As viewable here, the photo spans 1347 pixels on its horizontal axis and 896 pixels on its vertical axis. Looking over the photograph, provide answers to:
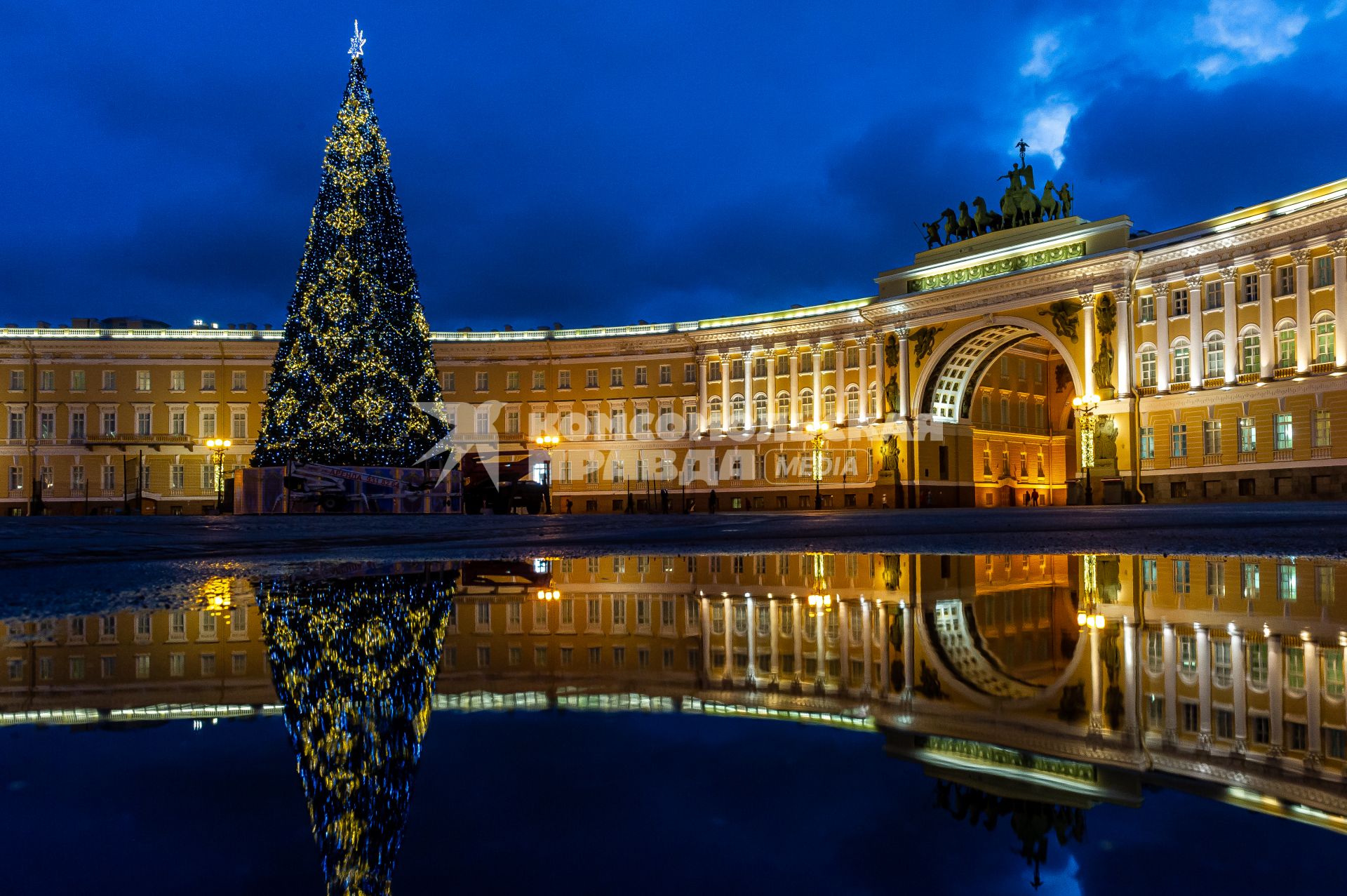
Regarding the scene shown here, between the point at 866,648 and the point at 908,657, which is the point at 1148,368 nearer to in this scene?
the point at 866,648

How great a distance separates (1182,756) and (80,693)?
2.46 metres

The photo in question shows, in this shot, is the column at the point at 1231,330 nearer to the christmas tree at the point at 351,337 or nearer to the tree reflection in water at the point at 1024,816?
the christmas tree at the point at 351,337

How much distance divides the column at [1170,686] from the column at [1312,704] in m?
0.23

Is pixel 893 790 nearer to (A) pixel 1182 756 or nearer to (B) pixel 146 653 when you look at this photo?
(A) pixel 1182 756

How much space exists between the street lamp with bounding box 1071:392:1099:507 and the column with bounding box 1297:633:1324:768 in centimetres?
4021

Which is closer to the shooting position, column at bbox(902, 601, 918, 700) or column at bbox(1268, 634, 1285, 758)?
column at bbox(1268, 634, 1285, 758)

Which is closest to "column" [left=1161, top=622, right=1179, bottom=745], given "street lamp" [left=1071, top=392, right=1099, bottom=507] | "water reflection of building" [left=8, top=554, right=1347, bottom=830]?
"water reflection of building" [left=8, top=554, right=1347, bottom=830]

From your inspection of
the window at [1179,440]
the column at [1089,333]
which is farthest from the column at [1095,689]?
the column at [1089,333]

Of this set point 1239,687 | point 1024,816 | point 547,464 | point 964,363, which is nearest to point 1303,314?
point 964,363

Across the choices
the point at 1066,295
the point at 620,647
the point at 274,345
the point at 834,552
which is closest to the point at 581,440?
the point at 274,345

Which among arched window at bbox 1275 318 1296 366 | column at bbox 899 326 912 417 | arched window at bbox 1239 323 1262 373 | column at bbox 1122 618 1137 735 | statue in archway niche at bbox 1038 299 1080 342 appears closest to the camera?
column at bbox 1122 618 1137 735

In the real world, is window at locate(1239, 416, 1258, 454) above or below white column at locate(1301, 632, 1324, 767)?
above

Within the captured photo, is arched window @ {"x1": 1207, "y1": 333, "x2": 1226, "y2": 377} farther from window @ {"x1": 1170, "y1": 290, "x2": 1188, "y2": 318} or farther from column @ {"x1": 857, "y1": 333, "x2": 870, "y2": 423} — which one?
column @ {"x1": 857, "y1": 333, "x2": 870, "y2": 423}

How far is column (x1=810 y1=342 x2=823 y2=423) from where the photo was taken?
174 ft
